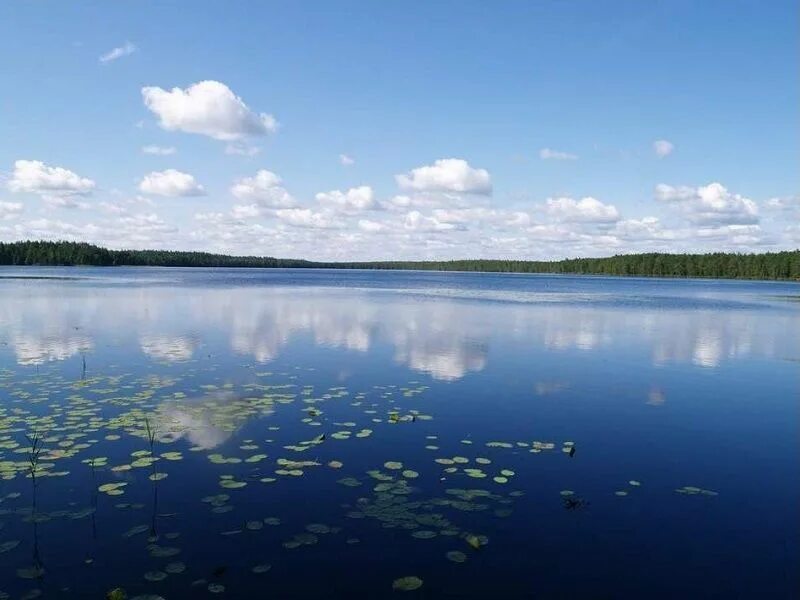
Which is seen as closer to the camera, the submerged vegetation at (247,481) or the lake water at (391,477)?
the lake water at (391,477)

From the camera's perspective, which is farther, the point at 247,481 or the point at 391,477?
the point at 391,477

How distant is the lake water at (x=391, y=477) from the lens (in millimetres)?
7746

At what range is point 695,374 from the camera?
22.9 m

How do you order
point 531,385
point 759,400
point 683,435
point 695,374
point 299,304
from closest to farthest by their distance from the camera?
point 683,435, point 759,400, point 531,385, point 695,374, point 299,304

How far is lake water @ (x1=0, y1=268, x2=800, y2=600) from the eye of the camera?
305 inches

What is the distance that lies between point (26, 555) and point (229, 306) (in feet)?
136

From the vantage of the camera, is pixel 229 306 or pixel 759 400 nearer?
pixel 759 400

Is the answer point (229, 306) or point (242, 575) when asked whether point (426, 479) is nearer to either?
point (242, 575)

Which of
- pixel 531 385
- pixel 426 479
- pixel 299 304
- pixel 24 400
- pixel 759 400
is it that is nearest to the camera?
pixel 426 479

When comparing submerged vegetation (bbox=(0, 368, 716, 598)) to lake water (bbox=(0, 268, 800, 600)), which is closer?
lake water (bbox=(0, 268, 800, 600))

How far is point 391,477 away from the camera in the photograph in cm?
1084

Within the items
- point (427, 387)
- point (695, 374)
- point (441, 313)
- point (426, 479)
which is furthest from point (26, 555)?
point (441, 313)

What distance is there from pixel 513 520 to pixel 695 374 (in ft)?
54.7

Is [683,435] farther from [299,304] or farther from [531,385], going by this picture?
[299,304]
